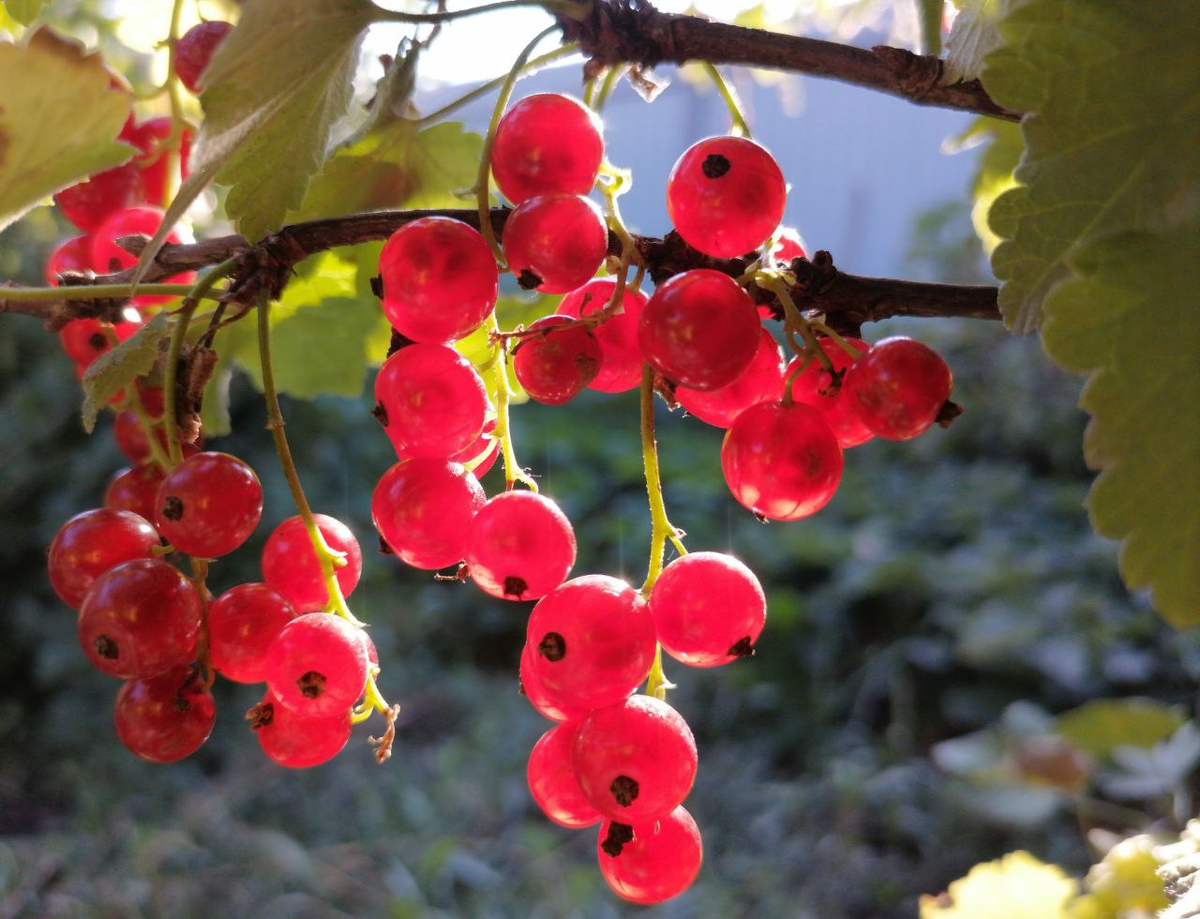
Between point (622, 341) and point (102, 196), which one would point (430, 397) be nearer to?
point (622, 341)

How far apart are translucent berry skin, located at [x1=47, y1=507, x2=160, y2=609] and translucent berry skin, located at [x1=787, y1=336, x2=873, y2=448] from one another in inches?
12.8

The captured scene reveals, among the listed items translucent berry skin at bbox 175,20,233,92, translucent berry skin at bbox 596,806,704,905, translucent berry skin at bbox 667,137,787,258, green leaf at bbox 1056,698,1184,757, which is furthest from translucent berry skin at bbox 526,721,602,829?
green leaf at bbox 1056,698,1184,757

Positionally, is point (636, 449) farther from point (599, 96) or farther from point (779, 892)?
point (599, 96)

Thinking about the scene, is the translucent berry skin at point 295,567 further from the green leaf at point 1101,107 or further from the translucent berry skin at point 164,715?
the green leaf at point 1101,107

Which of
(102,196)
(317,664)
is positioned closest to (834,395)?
(317,664)

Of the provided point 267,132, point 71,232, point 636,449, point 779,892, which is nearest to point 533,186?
point 267,132

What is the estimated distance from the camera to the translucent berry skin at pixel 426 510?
1.53 feet

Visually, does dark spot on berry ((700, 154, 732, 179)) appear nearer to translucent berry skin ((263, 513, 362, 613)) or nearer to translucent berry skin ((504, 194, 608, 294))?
translucent berry skin ((504, 194, 608, 294))

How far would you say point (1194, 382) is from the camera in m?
0.34

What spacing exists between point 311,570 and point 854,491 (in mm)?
2398

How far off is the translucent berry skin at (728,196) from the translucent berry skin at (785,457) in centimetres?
7

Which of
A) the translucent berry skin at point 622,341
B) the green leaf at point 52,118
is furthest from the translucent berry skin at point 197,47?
the translucent berry skin at point 622,341

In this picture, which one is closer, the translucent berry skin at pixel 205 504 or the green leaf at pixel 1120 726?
the translucent berry skin at pixel 205 504

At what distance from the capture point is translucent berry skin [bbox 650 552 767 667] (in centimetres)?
44
